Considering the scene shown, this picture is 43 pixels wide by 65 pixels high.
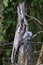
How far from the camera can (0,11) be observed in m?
4.04

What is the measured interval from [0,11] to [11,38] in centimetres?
57

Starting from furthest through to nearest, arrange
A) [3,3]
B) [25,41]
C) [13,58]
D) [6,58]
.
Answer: [6,58] < [3,3] < [13,58] < [25,41]

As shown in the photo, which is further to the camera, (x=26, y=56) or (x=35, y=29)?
(x=35, y=29)

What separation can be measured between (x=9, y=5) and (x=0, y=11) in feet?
0.90

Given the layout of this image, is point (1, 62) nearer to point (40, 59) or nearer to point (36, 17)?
point (40, 59)

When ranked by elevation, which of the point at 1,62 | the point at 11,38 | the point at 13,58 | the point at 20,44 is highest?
the point at 20,44

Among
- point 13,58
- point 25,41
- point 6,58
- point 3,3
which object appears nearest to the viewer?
point 25,41

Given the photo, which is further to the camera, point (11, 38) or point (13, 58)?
point (11, 38)

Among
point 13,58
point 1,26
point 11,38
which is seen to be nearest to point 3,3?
point 1,26

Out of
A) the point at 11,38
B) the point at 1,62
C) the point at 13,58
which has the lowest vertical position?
the point at 1,62

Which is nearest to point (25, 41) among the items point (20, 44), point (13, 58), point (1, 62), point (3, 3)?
point (20, 44)

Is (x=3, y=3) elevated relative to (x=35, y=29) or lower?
elevated

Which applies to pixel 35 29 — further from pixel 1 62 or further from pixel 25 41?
pixel 25 41

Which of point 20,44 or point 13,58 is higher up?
point 20,44
